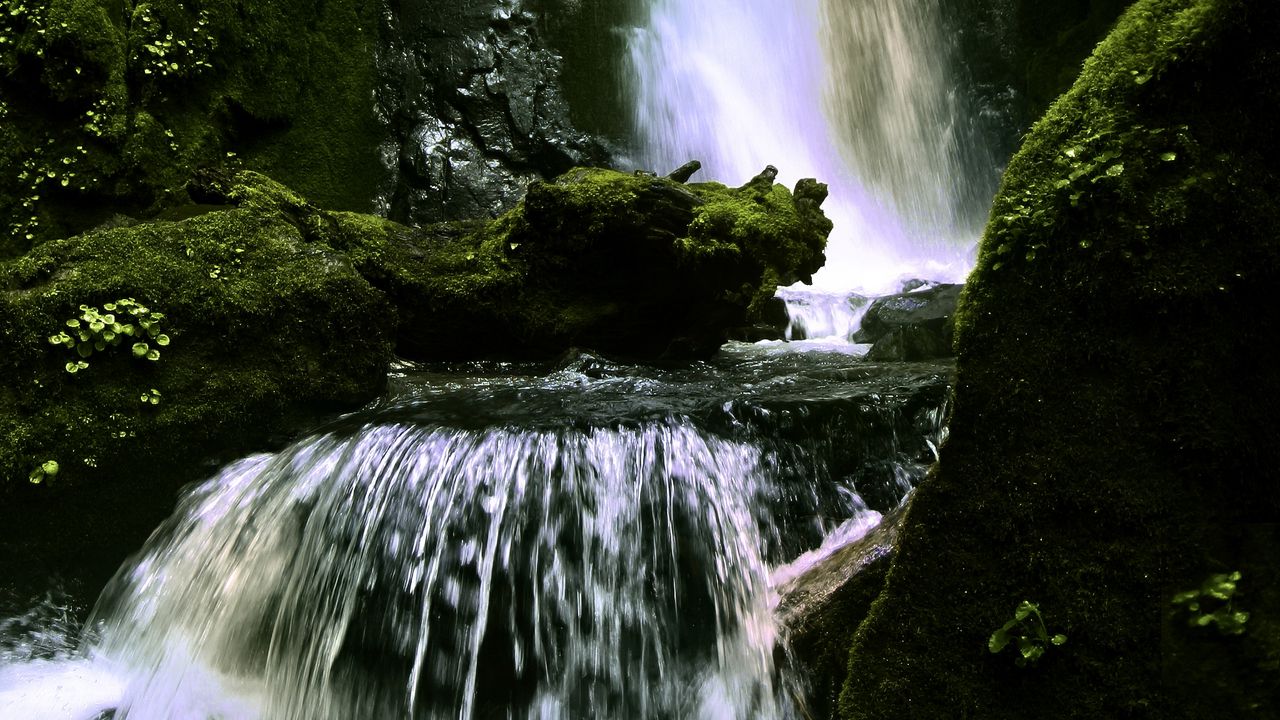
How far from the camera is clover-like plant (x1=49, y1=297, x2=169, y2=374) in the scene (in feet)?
12.3

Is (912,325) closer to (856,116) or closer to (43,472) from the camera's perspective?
(43,472)

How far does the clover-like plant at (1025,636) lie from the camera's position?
1916mm

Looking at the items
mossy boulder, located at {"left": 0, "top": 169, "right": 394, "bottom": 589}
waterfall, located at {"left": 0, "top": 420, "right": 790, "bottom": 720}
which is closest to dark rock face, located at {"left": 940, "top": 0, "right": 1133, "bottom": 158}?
waterfall, located at {"left": 0, "top": 420, "right": 790, "bottom": 720}

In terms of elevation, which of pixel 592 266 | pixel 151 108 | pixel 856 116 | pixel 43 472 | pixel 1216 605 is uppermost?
pixel 856 116

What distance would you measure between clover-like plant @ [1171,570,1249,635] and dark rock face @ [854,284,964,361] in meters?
5.01

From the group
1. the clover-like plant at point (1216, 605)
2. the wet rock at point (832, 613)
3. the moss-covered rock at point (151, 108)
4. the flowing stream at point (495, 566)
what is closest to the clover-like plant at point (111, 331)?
the flowing stream at point (495, 566)

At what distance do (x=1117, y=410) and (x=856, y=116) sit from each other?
1343 centimetres

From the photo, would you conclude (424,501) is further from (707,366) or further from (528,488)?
(707,366)

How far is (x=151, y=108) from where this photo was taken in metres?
6.75

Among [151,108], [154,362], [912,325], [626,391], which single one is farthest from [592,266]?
[151,108]

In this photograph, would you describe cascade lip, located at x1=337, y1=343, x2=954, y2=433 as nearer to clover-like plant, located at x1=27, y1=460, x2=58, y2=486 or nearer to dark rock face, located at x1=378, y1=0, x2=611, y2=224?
clover-like plant, located at x1=27, y1=460, x2=58, y2=486

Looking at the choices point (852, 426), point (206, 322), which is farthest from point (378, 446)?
point (852, 426)

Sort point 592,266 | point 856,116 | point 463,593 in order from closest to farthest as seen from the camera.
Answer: point 463,593 < point 592,266 < point 856,116

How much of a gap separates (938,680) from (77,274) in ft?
15.4
